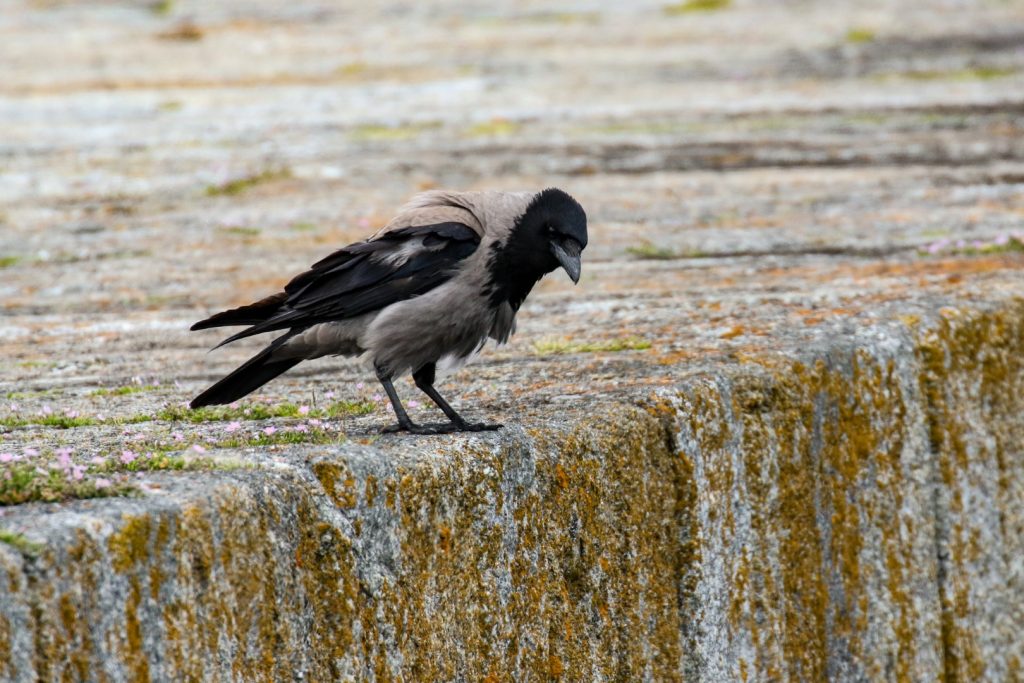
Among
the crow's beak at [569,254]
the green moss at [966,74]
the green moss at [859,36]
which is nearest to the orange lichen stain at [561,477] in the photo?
the crow's beak at [569,254]

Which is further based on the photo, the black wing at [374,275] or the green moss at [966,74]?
the green moss at [966,74]

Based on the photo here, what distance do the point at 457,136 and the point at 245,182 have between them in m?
2.30

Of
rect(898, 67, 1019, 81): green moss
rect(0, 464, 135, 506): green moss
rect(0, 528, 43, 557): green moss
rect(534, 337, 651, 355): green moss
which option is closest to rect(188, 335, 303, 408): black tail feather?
rect(0, 464, 135, 506): green moss

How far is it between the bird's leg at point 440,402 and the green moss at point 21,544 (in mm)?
1635

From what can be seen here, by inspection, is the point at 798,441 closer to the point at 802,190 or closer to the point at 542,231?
the point at 542,231

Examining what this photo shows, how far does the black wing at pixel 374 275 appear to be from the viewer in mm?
4535

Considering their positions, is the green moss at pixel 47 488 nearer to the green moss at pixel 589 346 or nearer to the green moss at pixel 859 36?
the green moss at pixel 589 346

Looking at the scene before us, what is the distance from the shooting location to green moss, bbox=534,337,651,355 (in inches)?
218

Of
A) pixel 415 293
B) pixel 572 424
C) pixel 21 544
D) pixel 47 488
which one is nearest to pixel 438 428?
pixel 572 424

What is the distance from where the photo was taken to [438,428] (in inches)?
167

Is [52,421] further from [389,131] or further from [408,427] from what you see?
[389,131]

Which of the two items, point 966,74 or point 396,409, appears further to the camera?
point 966,74

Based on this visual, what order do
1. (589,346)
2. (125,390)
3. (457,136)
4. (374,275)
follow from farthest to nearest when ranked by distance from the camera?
(457,136) < (589,346) < (125,390) < (374,275)

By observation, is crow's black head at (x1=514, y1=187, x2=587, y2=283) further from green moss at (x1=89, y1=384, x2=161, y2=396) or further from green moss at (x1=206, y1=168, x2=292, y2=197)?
green moss at (x1=206, y1=168, x2=292, y2=197)
